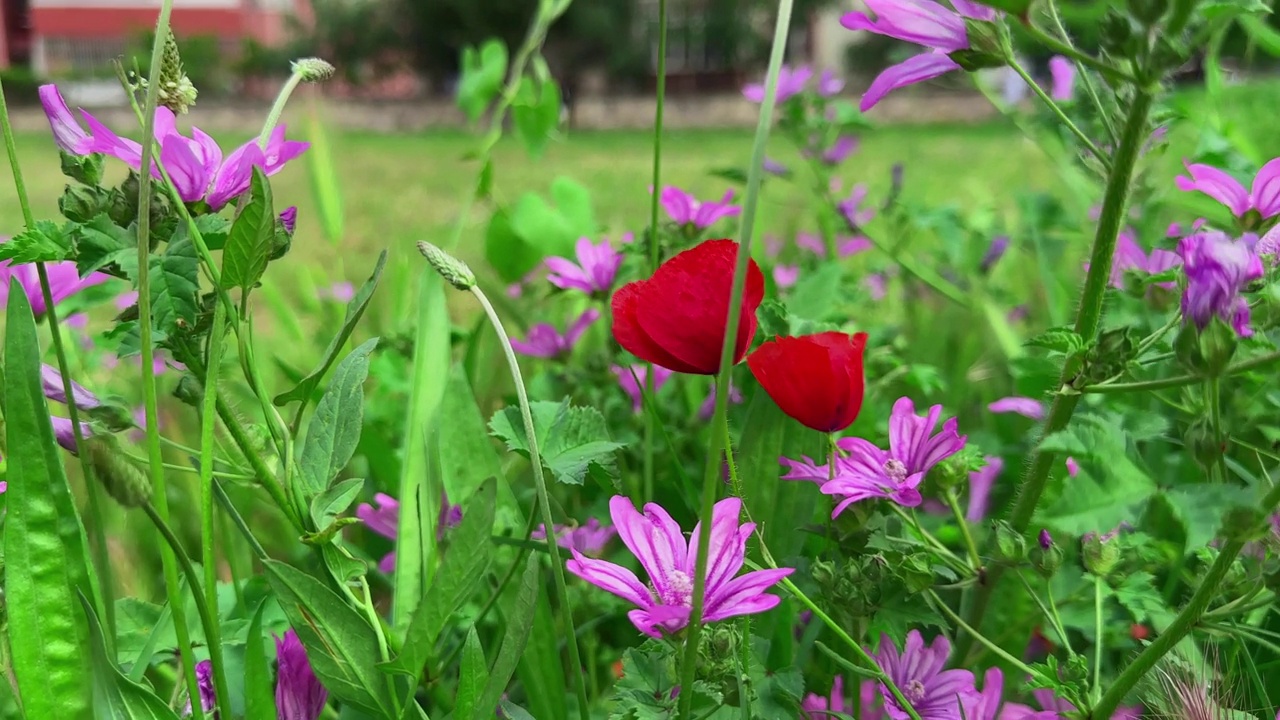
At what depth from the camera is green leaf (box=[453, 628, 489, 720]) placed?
0.41 meters

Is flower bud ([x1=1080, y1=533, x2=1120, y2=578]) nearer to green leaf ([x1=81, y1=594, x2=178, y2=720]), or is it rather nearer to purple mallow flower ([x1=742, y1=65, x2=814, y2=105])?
green leaf ([x1=81, y1=594, x2=178, y2=720])

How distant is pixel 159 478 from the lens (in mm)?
395

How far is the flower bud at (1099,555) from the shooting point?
0.46 meters

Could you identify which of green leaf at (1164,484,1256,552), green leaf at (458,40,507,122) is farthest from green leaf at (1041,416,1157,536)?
green leaf at (458,40,507,122)

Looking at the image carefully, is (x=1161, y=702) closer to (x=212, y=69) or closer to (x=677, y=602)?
(x=677, y=602)

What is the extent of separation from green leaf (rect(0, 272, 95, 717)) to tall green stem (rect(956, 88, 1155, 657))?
1.35ft

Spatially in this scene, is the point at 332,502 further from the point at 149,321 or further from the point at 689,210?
the point at 689,210

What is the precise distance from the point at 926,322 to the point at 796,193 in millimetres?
1592

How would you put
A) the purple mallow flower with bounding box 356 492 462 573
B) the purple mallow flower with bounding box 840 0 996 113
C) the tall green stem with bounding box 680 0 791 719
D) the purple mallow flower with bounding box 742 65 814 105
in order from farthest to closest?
Result: the purple mallow flower with bounding box 742 65 814 105
the purple mallow flower with bounding box 356 492 462 573
the purple mallow flower with bounding box 840 0 996 113
the tall green stem with bounding box 680 0 791 719

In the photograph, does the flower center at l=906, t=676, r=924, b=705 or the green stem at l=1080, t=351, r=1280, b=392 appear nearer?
the green stem at l=1080, t=351, r=1280, b=392

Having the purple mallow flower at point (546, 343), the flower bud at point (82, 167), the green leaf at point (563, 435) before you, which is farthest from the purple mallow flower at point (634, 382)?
the flower bud at point (82, 167)

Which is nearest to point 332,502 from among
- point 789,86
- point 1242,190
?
point 1242,190

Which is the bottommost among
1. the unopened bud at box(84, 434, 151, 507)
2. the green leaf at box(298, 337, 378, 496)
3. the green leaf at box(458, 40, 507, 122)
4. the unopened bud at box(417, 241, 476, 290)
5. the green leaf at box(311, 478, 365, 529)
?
the green leaf at box(311, 478, 365, 529)

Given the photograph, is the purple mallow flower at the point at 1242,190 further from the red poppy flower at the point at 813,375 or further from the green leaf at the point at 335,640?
the green leaf at the point at 335,640
